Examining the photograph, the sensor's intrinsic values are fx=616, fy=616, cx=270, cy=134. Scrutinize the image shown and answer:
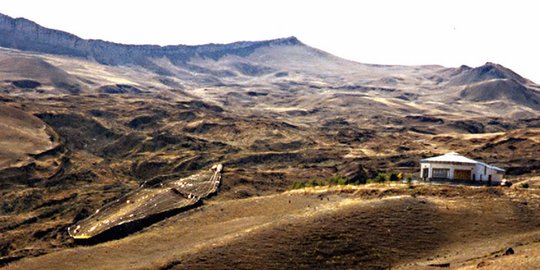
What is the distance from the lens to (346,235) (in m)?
39.2

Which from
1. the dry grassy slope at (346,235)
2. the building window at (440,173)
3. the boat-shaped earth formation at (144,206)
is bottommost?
the boat-shaped earth formation at (144,206)

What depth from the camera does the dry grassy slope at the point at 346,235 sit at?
3681cm

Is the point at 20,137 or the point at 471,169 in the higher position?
the point at 471,169

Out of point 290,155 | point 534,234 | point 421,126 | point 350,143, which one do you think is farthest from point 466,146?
point 534,234

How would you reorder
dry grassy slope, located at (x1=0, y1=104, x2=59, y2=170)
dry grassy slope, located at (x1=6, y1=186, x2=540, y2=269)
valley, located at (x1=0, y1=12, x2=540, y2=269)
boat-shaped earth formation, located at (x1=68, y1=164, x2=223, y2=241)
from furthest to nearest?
dry grassy slope, located at (x1=0, y1=104, x2=59, y2=170) → boat-shaped earth formation, located at (x1=68, y1=164, x2=223, y2=241) → valley, located at (x1=0, y1=12, x2=540, y2=269) → dry grassy slope, located at (x1=6, y1=186, x2=540, y2=269)

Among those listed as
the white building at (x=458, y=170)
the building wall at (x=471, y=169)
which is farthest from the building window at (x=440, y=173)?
the building wall at (x=471, y=169)

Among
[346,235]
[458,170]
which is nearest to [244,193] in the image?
[458,170]

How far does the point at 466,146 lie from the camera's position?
379 ft

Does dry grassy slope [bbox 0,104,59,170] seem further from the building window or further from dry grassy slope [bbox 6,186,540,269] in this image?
the building window

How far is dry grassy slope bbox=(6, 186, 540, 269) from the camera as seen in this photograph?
36812 mm

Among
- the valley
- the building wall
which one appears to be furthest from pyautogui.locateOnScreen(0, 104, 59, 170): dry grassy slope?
the building wall

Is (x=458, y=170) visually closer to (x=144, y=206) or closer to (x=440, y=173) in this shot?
(x=440, y=173)

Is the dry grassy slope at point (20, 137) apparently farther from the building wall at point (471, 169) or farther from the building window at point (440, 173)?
the building window at point (440, 173)

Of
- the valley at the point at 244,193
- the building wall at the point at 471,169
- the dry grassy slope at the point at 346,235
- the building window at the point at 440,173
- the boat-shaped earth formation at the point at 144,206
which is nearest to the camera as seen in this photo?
the dry grassy slope at the point at 346,235
